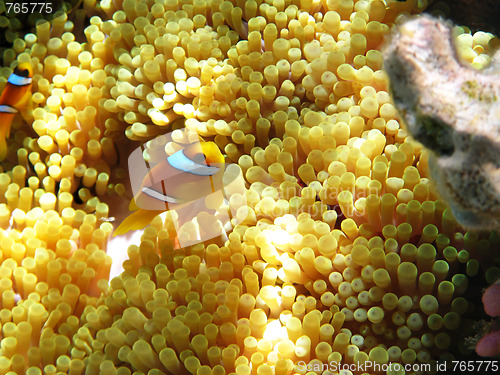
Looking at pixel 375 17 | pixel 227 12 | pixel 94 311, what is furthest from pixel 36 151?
pixel 375 17

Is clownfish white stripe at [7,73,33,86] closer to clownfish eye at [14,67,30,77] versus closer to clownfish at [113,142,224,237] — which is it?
clownfish eye at [14,67,30,77]

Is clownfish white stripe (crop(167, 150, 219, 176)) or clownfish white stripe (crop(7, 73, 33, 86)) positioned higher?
clownfish white stripe (crop(167, 150, 219, 176))

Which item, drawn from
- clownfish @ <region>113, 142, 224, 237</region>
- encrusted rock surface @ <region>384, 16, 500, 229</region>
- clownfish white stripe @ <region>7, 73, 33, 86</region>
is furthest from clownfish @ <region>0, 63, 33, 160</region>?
encrusted rock surface @ <region>384, 16, 500, 229</region>

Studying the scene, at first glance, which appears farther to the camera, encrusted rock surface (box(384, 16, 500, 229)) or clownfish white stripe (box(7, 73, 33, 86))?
clownfish white stripe (box(7, 73, 33, 86))

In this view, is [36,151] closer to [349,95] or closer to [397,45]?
[349,95]

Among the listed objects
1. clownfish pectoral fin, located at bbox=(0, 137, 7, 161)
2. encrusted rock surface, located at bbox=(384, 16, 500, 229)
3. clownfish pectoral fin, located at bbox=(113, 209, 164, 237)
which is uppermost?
encrusted rock surface, located at bbox=(384, 16, 500, 229)

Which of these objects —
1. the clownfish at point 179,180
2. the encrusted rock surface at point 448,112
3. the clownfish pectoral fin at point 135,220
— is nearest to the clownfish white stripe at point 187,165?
the clownfish at point 179,180

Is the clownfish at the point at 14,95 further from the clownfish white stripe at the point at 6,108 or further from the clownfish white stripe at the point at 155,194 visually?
the clownfish white stripe at the point at 155,194

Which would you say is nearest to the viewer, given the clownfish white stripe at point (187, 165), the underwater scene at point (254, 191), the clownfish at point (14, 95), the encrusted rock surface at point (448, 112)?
the encrusted rock surface at point (448, 112)
